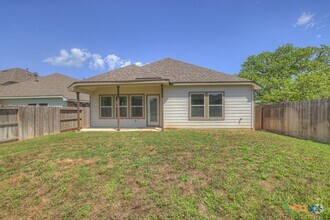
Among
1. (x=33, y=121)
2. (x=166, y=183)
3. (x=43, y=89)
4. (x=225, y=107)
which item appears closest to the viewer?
(x=166, y=183)

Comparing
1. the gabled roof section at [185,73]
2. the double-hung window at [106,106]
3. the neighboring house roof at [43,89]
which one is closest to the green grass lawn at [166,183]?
the gabled roof section at [185,73]

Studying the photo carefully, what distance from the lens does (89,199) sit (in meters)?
3.16

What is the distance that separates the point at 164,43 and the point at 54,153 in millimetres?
14255

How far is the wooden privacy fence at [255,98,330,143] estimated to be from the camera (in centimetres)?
715

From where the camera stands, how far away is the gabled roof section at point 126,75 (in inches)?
428

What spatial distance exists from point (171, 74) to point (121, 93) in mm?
3576

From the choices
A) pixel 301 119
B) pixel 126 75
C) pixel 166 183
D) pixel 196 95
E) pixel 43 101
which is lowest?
pixel 166 183

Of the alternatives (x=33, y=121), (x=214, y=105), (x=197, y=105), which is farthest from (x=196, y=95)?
(x=33, y=121)

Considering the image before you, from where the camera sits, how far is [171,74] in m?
12.5

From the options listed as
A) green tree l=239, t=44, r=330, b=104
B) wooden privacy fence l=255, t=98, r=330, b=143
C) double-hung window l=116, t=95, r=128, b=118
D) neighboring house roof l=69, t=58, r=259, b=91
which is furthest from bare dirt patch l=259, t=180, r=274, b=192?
green tree l=239, t=44, r=330, b=104

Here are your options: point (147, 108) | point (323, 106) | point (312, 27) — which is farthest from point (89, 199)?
point (312, 27)

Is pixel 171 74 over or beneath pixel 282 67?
beneath

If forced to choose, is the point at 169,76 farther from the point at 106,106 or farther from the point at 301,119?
the point at 301,119

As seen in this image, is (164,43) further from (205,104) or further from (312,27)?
(312,27)
